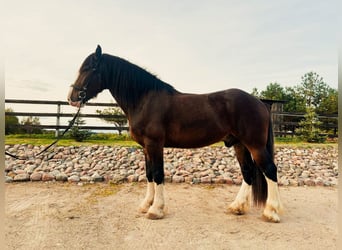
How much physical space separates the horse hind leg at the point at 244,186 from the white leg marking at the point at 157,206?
3.50 ft

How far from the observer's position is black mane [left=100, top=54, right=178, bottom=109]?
125 inches

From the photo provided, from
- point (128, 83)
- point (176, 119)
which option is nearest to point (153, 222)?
point (176, 119)

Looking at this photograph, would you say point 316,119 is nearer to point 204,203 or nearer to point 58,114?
point 204,203

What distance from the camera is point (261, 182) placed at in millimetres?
3225

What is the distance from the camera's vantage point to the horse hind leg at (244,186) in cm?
319

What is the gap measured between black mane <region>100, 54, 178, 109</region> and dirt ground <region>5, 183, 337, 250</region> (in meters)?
1.64

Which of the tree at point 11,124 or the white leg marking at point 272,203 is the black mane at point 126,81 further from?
the tree at point 11,124

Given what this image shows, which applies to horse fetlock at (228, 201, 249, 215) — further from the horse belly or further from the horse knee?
the horse belly

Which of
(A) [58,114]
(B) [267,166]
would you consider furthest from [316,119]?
(A) [58,114]

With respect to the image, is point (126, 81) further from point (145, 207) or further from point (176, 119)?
point (145, 207)

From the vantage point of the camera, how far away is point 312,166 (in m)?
6.27

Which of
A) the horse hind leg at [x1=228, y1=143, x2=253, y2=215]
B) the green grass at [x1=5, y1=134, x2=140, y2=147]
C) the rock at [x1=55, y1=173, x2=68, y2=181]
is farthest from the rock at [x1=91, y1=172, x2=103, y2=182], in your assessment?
the green grass at [x1=5, y1=134, x2=140, y2=147]

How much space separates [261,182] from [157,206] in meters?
1.58

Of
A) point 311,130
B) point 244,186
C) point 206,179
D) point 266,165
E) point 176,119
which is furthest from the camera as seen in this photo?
point 311,130
